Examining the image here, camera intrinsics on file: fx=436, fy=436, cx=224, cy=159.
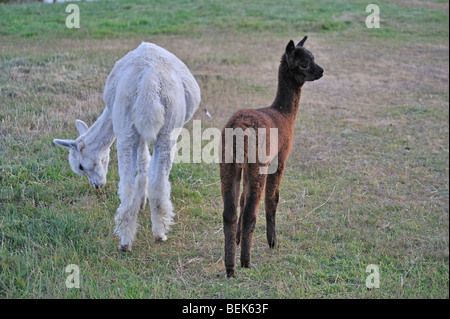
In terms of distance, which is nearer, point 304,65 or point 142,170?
point 304,65

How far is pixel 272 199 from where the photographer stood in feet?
13.9

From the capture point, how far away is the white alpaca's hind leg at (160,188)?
4438mm

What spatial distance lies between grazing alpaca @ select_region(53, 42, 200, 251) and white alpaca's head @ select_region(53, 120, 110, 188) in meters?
0.69

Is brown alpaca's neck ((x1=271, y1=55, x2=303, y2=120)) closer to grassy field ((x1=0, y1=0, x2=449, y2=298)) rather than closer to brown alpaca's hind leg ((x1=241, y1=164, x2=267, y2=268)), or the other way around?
brown alpaca's hind leg ((x1=241, y1=164, x2=267, y2=268))

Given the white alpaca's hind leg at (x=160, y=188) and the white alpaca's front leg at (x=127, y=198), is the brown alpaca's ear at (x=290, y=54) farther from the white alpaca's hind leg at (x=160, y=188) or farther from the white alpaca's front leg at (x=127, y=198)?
the white alpaca's front leg at (x=127, y=198)

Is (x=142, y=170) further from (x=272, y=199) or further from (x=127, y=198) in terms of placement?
(x=272, y=199)

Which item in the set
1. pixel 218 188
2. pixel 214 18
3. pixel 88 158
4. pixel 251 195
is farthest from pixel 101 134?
pixel 214 18

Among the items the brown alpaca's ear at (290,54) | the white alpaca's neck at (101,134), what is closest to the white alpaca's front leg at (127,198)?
the white alpaca's neck at (101,134)

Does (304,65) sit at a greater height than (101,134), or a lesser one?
greater

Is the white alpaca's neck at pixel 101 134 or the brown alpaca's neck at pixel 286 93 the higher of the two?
the brown alpaca's neck at pixel 286 93

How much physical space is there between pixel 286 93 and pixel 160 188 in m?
1.58

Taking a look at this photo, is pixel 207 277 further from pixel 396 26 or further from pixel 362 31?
pixel 396 26

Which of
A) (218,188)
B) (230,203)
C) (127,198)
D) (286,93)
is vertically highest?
(286,93)

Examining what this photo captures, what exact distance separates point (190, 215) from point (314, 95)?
6676 millimetres
